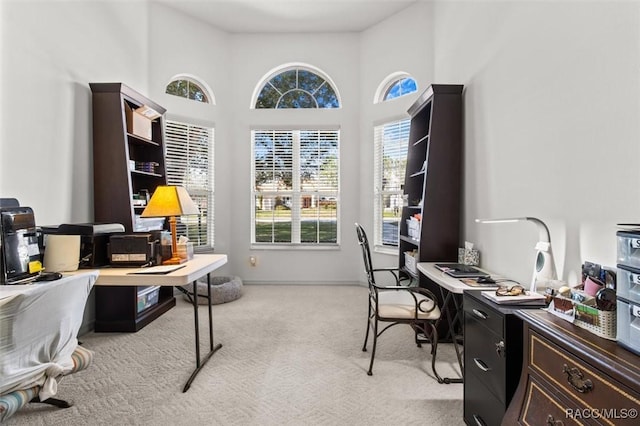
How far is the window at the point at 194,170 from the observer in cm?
435

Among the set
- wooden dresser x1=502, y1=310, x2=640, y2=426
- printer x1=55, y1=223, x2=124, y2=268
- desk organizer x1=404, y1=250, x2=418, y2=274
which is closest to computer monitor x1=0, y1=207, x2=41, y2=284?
printer x1=55, y1=223, x2=124, y2=268

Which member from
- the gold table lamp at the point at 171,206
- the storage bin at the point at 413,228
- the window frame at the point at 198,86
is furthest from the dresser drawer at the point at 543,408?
the window frame at the point at 198,86

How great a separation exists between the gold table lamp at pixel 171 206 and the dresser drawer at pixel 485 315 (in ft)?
6.80

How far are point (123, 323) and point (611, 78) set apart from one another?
4.03 meters

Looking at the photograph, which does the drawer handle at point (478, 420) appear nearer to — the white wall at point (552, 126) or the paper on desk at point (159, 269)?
the white wall at point (552, 126)

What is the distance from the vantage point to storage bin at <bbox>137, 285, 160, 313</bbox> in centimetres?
321

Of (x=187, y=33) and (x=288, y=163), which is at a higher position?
(x=187, y=33)

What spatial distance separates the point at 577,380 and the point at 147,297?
3.58 m

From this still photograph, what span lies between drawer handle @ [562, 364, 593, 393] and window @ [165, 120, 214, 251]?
4302mm

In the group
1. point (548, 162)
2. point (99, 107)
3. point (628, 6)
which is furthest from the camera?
point (99, 107)

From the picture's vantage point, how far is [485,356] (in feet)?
5.11

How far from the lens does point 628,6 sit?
135 cm

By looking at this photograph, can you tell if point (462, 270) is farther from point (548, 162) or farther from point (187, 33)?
point (187, 33)

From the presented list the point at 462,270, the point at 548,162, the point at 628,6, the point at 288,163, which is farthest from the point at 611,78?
the point at 288,163
